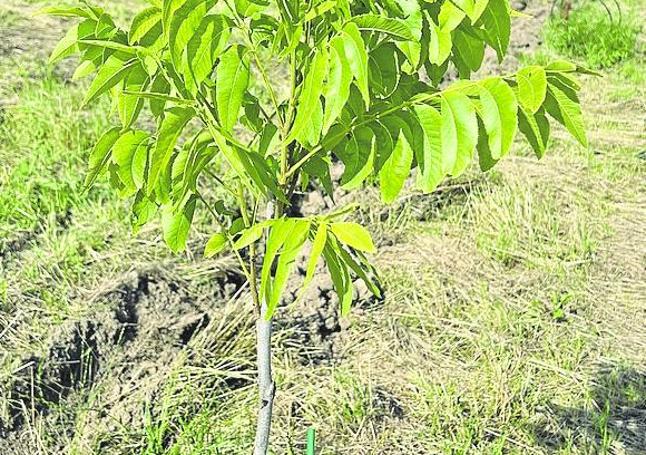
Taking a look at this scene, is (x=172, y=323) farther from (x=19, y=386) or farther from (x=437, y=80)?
(x=437, y=80)

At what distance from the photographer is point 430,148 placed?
1.27 m

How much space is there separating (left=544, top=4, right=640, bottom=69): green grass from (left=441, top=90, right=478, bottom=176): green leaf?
561 centimetres

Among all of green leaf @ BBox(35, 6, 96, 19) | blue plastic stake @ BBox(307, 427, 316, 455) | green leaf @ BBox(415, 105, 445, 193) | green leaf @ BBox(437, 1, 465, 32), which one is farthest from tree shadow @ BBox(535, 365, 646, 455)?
green leaf @ BBox(35, 6, 96, 19)

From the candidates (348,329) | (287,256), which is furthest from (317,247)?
(348,329)

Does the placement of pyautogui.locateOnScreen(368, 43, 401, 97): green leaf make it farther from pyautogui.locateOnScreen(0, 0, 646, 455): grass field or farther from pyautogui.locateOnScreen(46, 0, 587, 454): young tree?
pyautogui.locateOnScreen(0, 0, 646, 455): grass field

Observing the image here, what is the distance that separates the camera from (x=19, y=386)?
2.63 metres

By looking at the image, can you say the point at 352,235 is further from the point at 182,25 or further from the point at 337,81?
the point at 182,25

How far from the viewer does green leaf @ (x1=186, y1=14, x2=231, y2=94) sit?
1.19 meters

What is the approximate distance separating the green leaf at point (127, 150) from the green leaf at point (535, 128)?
649 mm

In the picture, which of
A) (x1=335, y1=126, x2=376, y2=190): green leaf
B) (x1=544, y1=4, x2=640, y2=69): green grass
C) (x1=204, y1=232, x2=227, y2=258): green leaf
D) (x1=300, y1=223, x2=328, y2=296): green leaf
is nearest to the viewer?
(x1=300, y1=223, x2=328, y2=296): green leaf

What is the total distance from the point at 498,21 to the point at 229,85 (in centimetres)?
44

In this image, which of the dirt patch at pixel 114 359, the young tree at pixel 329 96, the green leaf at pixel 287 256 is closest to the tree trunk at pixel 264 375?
the young tree at pixel 329 96

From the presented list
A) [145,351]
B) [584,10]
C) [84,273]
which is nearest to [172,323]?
[145,351]

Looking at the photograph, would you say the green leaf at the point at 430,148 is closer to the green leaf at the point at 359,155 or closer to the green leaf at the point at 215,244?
the green leaf at the point at 359,155
